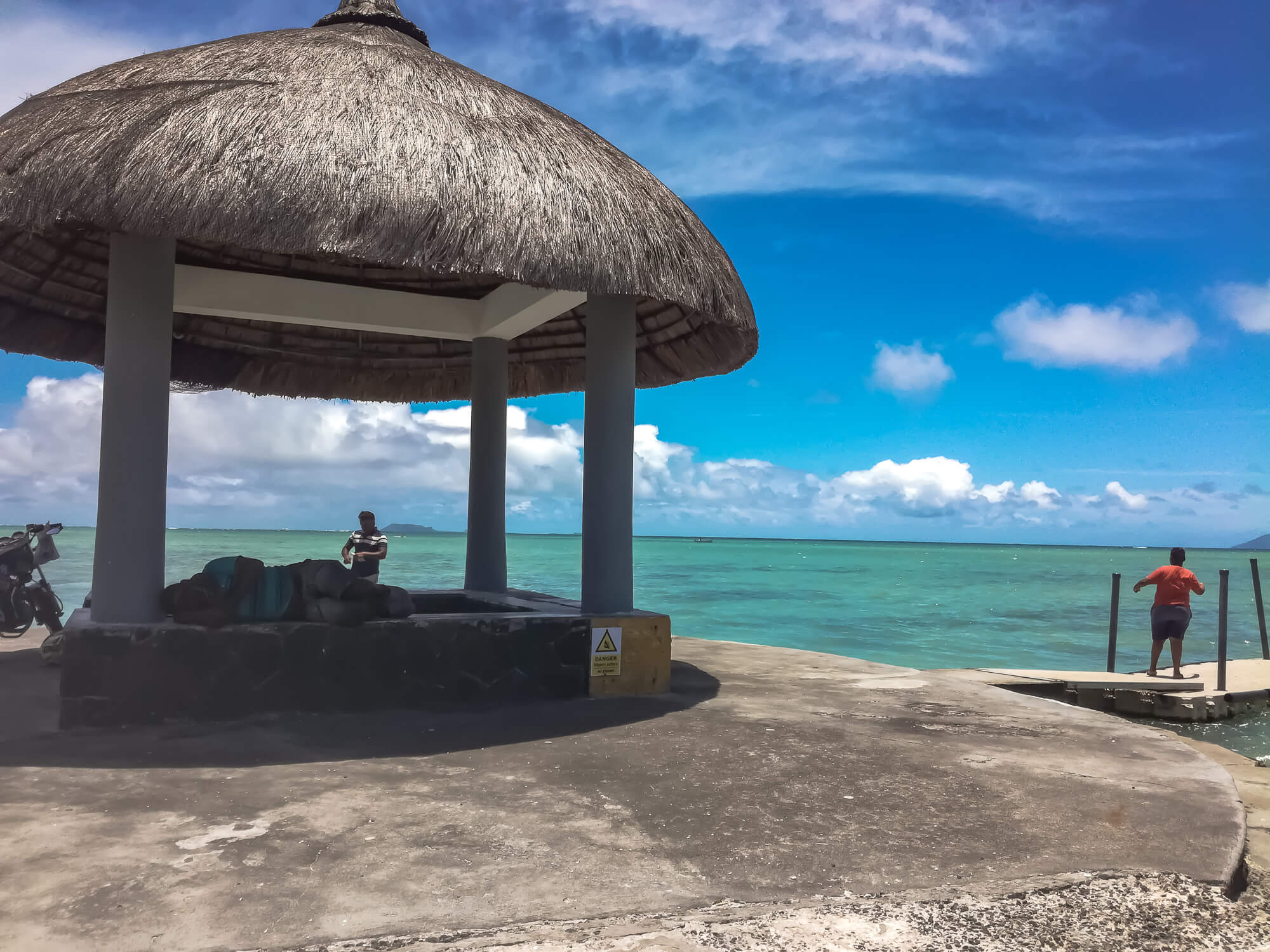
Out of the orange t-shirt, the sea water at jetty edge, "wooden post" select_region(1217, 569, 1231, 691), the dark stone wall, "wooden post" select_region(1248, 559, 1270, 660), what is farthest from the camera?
the sea water at jetty edge

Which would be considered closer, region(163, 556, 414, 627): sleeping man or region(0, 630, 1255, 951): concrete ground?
region(0, 630, 1255, 951): concrete ground

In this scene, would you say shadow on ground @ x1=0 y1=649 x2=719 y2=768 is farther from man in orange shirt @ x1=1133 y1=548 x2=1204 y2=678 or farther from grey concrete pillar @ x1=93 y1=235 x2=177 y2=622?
man in orange shirt @ x1=1133 y1=548 x2=1204 y2=678

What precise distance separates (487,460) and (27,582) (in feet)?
15.0

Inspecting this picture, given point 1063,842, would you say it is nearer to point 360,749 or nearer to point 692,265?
point 360,749

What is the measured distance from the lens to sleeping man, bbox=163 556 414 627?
584 cm

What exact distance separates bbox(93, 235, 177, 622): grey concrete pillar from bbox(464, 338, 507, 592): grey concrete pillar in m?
3.54

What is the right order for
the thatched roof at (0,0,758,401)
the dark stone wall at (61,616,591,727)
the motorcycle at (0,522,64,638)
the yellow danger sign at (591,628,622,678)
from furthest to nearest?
the motorcycle at (0,522,64,638), the yellow danger sign at (591,628,622,678), the dark stone wall at (61,616,591,727), the thatched roof at (0,0,758,401)

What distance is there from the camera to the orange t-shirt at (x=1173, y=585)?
11.0 m

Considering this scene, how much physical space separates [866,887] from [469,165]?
4686 millimetres

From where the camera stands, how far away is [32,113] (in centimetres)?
572

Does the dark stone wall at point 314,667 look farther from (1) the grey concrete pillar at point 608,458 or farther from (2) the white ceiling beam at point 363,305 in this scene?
(2) the white ceiling beam at point 363,305

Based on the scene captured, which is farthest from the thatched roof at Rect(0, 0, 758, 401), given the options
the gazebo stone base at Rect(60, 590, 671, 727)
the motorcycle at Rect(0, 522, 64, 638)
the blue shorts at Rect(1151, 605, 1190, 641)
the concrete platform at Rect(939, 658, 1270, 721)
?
the blue shorts at Rect(1151, 605, 1190, 641)

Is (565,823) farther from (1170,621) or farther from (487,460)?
(1170,621)

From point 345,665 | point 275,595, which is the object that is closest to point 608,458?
point 345,665
